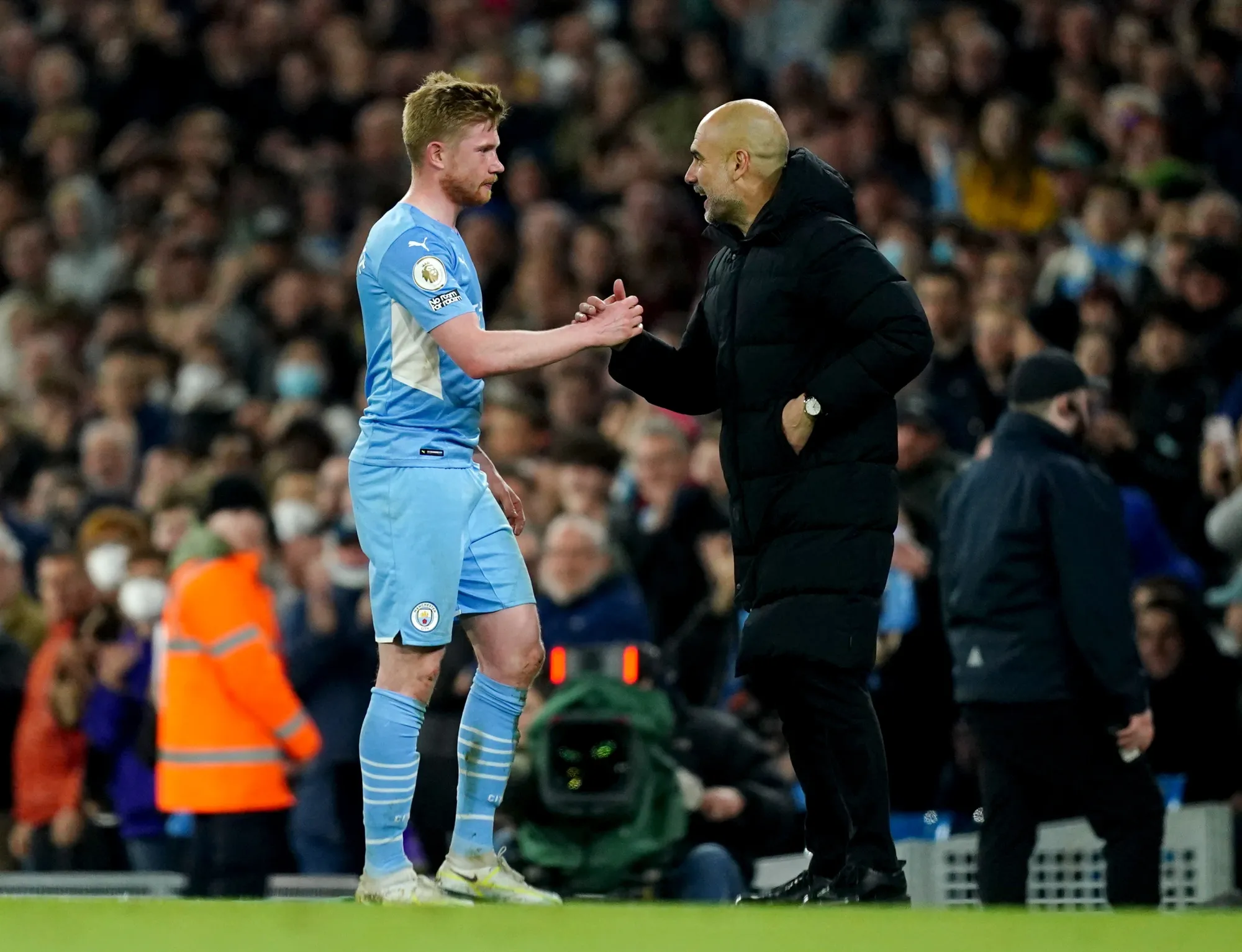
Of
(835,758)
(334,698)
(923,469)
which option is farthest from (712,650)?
(835,758)

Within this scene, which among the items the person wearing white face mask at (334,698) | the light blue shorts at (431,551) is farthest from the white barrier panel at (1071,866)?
the light blue shorts at (431,551)

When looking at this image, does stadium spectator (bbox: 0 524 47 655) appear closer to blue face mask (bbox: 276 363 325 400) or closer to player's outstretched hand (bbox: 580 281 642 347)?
blue face mask (bbox: 276 363 325 400)

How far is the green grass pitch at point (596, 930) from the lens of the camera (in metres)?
4.47

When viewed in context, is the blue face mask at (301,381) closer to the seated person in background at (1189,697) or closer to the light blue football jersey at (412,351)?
the seated person in background at (1189,697)

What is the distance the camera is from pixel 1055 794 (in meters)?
8.00

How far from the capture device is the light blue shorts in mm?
5910

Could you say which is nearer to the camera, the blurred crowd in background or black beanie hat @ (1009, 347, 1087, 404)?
black beanie hat @ (1009, 347, 1087, 404)

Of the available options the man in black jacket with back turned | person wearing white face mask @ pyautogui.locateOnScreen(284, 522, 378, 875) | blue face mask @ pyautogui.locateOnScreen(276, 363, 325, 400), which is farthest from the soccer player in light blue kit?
blue face mask @ pyautogui.locateOnScreen(276, 363, 325, 400)

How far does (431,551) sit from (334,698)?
4.30 m

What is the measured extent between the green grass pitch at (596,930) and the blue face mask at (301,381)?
26.6ft

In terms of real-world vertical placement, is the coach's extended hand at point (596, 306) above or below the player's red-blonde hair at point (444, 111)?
below

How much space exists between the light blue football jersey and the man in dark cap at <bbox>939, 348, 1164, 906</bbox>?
242cm

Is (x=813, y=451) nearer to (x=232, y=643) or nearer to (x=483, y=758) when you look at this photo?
(x=483, y=758)

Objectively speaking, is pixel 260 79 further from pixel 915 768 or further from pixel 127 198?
pixel 915 768
